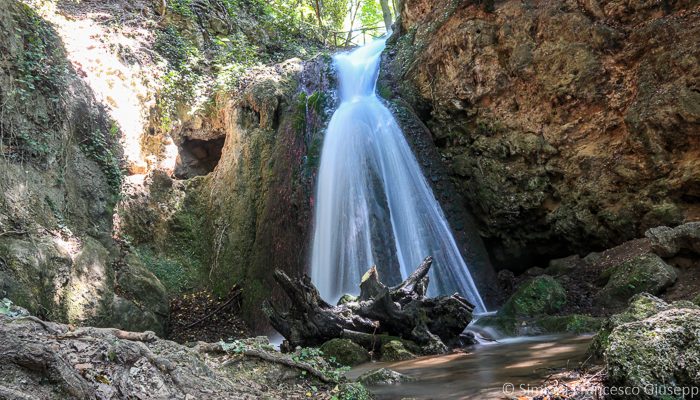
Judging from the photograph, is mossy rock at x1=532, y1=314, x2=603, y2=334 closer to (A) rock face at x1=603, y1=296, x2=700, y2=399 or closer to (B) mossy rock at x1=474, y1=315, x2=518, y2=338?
(B) mossy rock at x1=474, y1=315, x2=518, y2=338

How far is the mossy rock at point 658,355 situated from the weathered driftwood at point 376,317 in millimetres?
3315

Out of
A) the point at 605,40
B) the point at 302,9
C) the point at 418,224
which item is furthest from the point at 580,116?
the point at 302,9

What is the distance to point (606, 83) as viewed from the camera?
8.53m

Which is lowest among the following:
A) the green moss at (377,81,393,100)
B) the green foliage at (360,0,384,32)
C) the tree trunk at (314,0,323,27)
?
the green moss at (377,81,393,100)

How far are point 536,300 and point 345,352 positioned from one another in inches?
140

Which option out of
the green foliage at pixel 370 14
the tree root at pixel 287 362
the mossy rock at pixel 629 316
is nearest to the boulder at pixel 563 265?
the mossy rock at pixel 629 316

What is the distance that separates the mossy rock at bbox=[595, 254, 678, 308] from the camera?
6.80 m

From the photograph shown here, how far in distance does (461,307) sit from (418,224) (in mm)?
2931

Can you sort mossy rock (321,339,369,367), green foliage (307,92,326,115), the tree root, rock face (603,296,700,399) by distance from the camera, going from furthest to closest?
green foliage (307,92,326,115)
mossy rock (321,339,369,367)
the tree root
rock face (603,296,700,399)

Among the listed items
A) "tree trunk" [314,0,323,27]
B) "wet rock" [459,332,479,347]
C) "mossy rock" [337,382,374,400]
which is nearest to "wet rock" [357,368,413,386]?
"mossy rock" [337,382,374,400]

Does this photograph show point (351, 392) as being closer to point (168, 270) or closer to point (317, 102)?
point (168, 270)

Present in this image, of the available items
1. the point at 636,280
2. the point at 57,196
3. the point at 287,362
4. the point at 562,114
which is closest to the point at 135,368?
the point at 287,362

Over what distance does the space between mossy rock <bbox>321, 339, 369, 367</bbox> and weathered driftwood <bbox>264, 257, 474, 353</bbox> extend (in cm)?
38

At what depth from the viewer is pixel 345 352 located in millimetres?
5766
